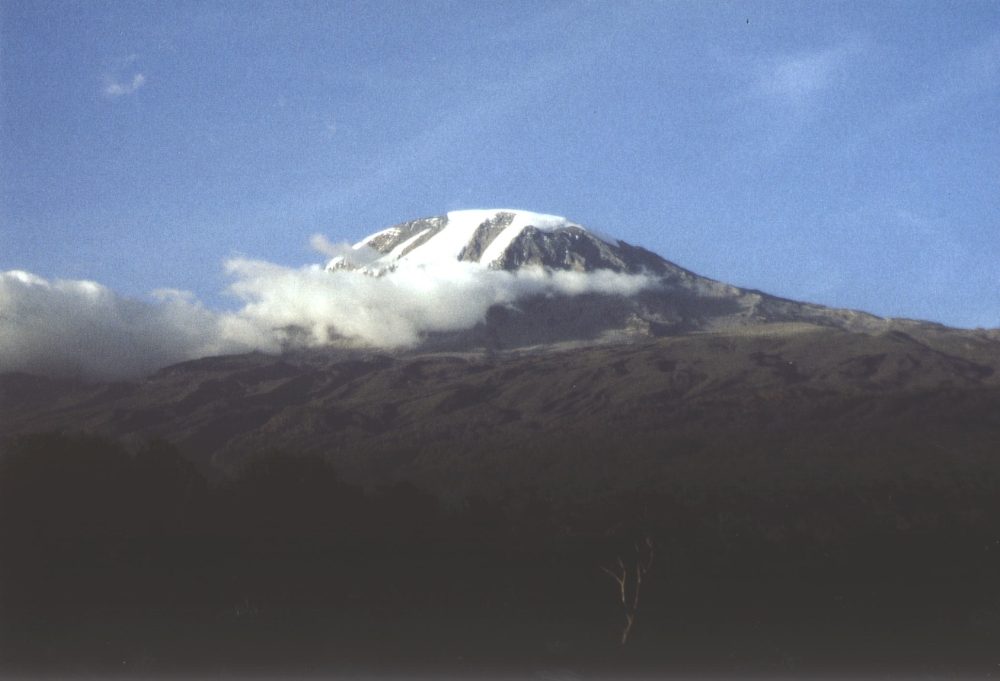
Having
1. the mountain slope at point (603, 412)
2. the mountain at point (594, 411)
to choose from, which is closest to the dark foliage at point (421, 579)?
the mountain slope at point (603, 412)

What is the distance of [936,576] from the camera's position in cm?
3988

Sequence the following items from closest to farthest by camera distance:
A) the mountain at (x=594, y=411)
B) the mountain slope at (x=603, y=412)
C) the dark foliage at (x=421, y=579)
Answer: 1. the dark foliage at (x=421, y=579)
2. the mountain slope at (x=603, y=412)
3. the mountain at (x=594, y=411)

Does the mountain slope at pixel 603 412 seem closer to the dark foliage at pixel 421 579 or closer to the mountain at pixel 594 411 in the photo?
the mountain at pixel 594 411

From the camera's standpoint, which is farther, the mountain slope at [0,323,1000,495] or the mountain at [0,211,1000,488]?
the mountain at [0,211,1000,488]

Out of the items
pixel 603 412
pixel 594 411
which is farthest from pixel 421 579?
pixel 594 411

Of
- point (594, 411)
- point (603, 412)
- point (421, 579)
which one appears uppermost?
point (594, 411)

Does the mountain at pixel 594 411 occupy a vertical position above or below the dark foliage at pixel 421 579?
above

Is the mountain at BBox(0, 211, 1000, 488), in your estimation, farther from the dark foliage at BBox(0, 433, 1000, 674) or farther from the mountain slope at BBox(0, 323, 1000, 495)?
the dark foliage at BBox(0, 433, 1000, 674)

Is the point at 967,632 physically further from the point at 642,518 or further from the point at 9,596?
the point at 9,596

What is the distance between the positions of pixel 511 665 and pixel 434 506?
15182mm

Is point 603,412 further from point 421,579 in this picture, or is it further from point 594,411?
point 421,579

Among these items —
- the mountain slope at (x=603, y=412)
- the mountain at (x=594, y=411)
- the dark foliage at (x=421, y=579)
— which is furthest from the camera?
the mountain at (x=594, y=411)

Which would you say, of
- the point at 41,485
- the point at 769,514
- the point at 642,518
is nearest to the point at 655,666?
the point at 642,518

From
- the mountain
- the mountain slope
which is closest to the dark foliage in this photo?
the mountain slope
